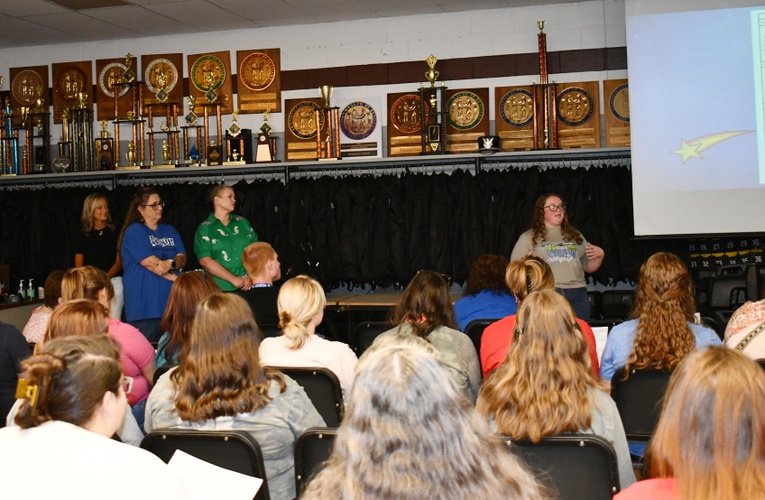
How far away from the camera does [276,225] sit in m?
7.21

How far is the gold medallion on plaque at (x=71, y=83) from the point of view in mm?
7969

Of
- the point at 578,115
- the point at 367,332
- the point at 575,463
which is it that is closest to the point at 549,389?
the point at 575,463

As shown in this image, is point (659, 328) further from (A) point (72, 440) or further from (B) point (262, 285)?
(B) point (262, 285)

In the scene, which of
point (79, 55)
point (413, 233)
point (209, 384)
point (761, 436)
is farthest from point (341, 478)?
point (79, 55)

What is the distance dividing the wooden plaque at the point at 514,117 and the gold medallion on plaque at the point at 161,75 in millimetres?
3012

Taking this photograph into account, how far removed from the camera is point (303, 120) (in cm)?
750

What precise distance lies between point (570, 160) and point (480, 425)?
5.98 meters

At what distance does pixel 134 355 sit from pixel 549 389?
193 centimetres

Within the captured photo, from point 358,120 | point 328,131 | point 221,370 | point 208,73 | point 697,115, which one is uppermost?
point 208,73

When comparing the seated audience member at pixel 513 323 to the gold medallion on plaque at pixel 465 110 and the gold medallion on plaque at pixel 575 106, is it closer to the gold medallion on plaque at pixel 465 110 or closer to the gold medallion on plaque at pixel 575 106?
the gold medallion on plaque at pixel 575 106

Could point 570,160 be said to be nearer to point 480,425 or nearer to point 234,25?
point 234,25

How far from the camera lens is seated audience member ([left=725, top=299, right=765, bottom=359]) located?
11.0 ft

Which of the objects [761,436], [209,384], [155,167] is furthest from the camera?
[155,167]

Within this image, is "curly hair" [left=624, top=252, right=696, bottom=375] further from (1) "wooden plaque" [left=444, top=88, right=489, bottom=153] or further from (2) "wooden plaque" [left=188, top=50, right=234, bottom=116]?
(2) "wooden plaque" [left=188, top=50, right=234, bottom=116]
